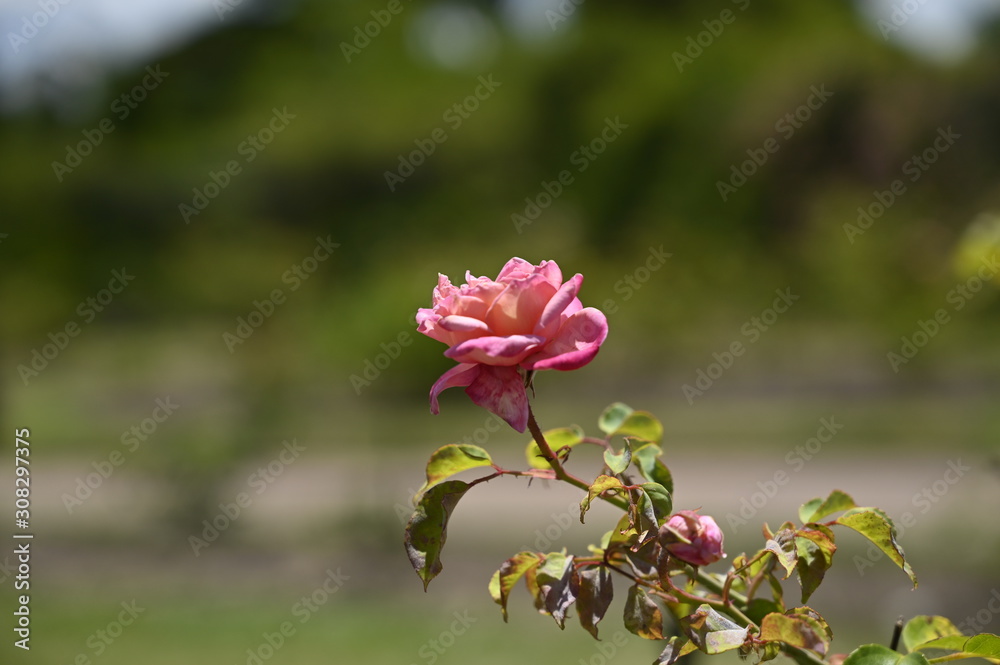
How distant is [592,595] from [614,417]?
22 cm

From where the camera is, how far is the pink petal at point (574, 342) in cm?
62

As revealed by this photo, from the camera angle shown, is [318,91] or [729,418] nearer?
[729,418]

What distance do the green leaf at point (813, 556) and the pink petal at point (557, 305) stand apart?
0.74 feet

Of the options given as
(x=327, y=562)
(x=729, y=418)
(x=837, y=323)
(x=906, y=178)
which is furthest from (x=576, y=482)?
(x=906, y=178)

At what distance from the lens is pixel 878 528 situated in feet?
2.17

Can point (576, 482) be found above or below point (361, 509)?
below

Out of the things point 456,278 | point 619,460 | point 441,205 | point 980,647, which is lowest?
point 980,647

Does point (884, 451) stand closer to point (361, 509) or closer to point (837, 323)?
point (837, 323)

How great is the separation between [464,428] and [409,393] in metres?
0.47

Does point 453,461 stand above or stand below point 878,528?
above

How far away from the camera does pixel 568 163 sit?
1391 centimetres

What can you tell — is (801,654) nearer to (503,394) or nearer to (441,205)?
(503,394)

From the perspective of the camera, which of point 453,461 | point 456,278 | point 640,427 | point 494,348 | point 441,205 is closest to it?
point 494,348

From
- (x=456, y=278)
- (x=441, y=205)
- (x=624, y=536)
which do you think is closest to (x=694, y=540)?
(x=624, y=536)
